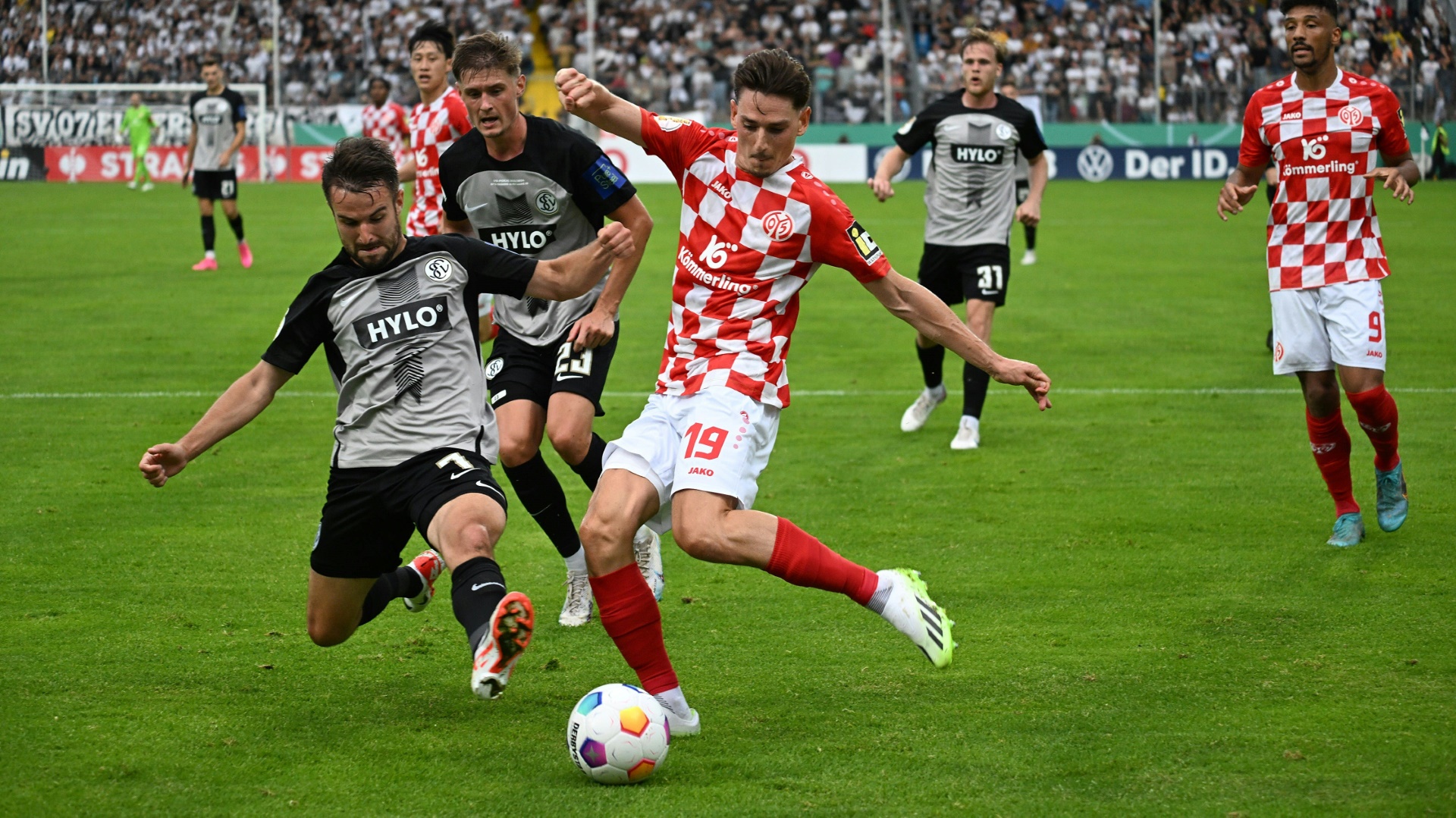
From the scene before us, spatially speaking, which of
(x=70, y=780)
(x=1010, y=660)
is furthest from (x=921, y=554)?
(x=70, y=780)

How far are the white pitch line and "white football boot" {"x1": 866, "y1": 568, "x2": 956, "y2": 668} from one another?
5.90 metres

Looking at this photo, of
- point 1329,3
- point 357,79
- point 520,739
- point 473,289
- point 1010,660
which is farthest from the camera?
point 357,79

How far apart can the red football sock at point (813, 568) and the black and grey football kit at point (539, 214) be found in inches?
62.6

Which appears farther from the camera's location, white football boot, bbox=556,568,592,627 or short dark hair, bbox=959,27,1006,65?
short dark hair, bbox=959,27,1006,65

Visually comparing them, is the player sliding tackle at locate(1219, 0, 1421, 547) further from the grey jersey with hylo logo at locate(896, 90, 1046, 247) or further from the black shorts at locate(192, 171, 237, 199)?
the black shorts at locate(192, 171, 237, 199)

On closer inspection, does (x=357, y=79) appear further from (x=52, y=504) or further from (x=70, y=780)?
(x=70, y=780)

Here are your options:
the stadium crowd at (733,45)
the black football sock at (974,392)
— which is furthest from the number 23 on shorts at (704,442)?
the stadium crowd at (733,45)

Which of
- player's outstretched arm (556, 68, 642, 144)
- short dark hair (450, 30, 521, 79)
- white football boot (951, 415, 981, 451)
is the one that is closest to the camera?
player's outstretched arm (556, 68, 642, 144)

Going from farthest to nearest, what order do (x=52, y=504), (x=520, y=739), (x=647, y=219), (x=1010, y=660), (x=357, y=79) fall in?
(x=357, y=79)
(x=52, y=504)
(x=647, y=219)
(x=1010, y=660)
(x=520, y=739)

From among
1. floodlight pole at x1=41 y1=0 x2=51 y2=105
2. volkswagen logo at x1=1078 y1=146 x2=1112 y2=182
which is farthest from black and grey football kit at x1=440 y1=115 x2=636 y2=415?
floodlight pole at x1=41 y1=0 x2=51 y2=105

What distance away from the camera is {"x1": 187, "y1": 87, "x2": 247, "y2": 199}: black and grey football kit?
1803cm

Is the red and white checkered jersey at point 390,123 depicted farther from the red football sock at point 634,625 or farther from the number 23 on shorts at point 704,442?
the red football sock at point 634,625

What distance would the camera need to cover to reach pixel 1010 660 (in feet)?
16.7

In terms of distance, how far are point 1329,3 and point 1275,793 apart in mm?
4045
